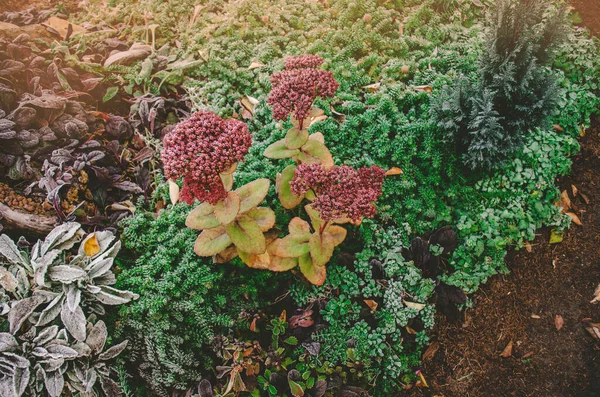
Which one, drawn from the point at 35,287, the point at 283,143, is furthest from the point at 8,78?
the point at 283,143

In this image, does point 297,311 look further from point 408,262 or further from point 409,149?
point 409,149

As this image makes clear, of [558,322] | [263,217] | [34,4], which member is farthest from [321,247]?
[34,4]

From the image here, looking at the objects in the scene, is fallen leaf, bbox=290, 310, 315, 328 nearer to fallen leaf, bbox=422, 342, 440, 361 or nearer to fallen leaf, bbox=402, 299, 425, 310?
fallen leaf, bbox=402, 299, 425, 310

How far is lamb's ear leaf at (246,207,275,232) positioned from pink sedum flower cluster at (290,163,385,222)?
0.30m

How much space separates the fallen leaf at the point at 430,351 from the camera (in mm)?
Result: 2982

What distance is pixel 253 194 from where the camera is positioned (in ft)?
7.63

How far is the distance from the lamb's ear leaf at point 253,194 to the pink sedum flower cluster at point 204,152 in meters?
0.23

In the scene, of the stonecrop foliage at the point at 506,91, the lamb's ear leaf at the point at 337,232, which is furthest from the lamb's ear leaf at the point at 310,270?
the stonecrop foliage at the point at 506,91

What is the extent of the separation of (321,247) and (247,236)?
44 centimetres

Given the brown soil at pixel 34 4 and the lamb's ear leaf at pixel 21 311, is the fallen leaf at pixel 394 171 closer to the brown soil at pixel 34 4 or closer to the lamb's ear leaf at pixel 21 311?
the lamb's ear leaf at pixel 21 311

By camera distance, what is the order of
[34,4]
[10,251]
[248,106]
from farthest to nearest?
[34,4]
[248,106]
[10,251]

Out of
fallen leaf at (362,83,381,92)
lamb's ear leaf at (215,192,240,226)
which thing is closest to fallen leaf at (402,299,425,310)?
lamb's ear leaf at (215,192,240,226)

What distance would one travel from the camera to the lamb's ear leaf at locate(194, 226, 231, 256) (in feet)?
7.82

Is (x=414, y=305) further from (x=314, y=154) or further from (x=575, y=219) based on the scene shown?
(x=575, y=219)
